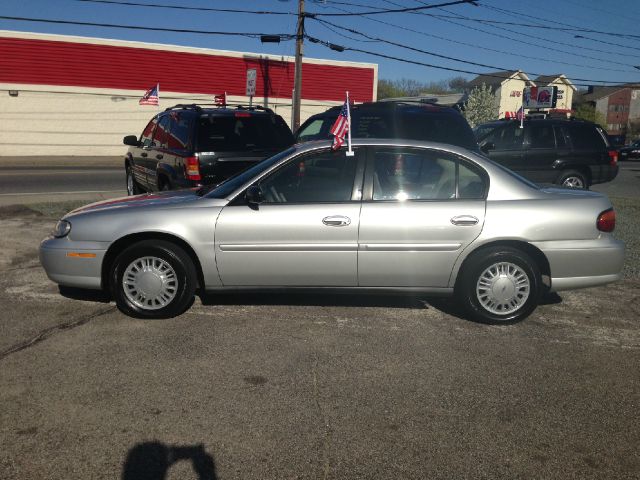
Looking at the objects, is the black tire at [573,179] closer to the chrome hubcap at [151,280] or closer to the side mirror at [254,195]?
the side mirror at [254,195]

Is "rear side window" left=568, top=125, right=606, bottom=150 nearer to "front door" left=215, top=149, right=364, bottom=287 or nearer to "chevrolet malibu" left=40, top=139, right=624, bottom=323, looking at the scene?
"chevrolet malibu" left=40, top=139, right=624, bottom=323

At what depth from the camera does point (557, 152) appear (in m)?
13.0

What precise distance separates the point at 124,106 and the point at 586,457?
28922mm

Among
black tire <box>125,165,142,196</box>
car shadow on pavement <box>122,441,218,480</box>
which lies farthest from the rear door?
car shadow on pavement <box>122,441,218,480</box>

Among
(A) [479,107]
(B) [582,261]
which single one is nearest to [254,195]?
(B) [582,261]

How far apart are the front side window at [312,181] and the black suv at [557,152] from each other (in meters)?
8.71

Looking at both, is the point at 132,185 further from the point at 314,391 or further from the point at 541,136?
the point at 314,391

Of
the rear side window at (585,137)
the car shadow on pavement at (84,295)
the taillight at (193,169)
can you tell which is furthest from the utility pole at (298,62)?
the car shadow on pavement at (84,295)

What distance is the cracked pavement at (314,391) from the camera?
2.98 metres

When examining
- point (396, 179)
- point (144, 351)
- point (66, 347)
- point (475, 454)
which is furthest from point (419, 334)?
point (66, 347)

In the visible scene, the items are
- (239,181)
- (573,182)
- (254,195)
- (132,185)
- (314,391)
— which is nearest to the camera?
(314,391)

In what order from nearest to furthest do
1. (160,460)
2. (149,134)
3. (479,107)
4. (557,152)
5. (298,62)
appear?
(160,460) → (149,134) → (557,152) → (298,62) → (479,107)

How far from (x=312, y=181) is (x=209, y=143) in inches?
126

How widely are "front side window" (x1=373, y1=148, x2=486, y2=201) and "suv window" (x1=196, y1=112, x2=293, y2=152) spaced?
3.38 m
